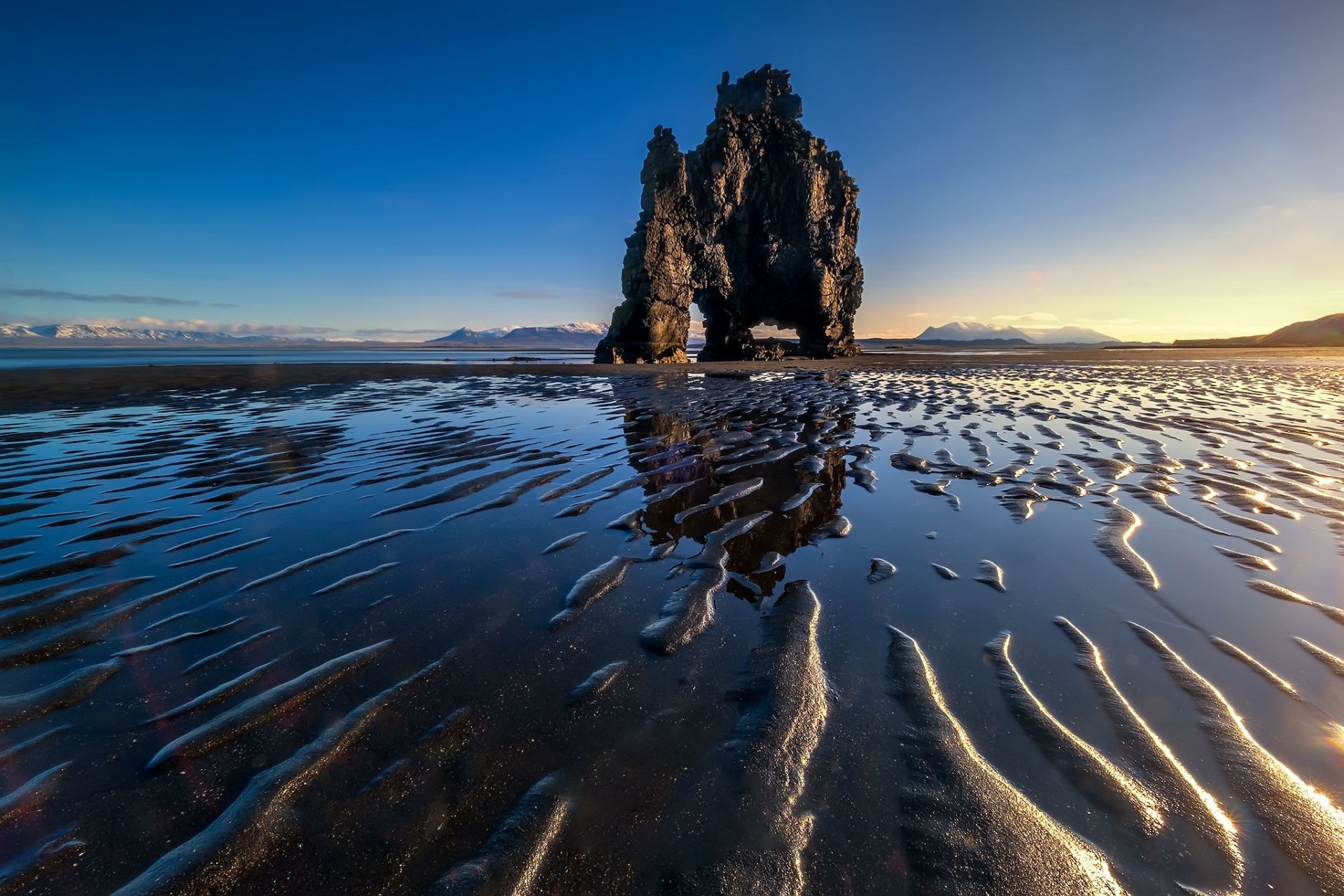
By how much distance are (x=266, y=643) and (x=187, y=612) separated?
93 centimetres

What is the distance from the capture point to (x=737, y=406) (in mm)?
14414

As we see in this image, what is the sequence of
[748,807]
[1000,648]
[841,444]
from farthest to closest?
1. [841,444]
2. [1000,648]
3. [748,807]

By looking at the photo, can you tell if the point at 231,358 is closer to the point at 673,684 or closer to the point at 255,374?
the point at 255,374

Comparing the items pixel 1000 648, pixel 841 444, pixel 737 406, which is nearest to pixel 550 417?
pixel 737 406

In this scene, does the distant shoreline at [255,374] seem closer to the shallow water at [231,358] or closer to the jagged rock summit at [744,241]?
the jagged rock summit at [744,241]

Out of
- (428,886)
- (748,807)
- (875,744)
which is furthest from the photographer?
(875,744)

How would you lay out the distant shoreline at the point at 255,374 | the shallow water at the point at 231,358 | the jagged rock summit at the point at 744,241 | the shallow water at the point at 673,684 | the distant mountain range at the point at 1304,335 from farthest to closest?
1. the distant mountain range at the point at 1304,335
2. the shallow water at the point at 231,358
3. the jagged rock summit at the point at 744,241
4. the distant shoreline at the point at 255,374
5. the shallow water at the point at 673,684

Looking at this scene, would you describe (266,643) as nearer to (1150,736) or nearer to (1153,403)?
(1150,736)

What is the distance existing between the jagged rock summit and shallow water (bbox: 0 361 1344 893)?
104 feet

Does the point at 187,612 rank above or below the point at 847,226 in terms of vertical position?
below

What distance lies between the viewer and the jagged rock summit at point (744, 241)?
35.9 meters

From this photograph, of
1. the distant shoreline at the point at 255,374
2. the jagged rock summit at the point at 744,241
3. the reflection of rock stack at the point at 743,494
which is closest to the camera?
the reflection of rock stack at the point at 743,494

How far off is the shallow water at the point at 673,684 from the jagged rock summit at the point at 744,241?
1247 inches

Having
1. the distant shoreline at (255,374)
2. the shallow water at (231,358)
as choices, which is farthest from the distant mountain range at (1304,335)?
the shallow water at (231,358)
